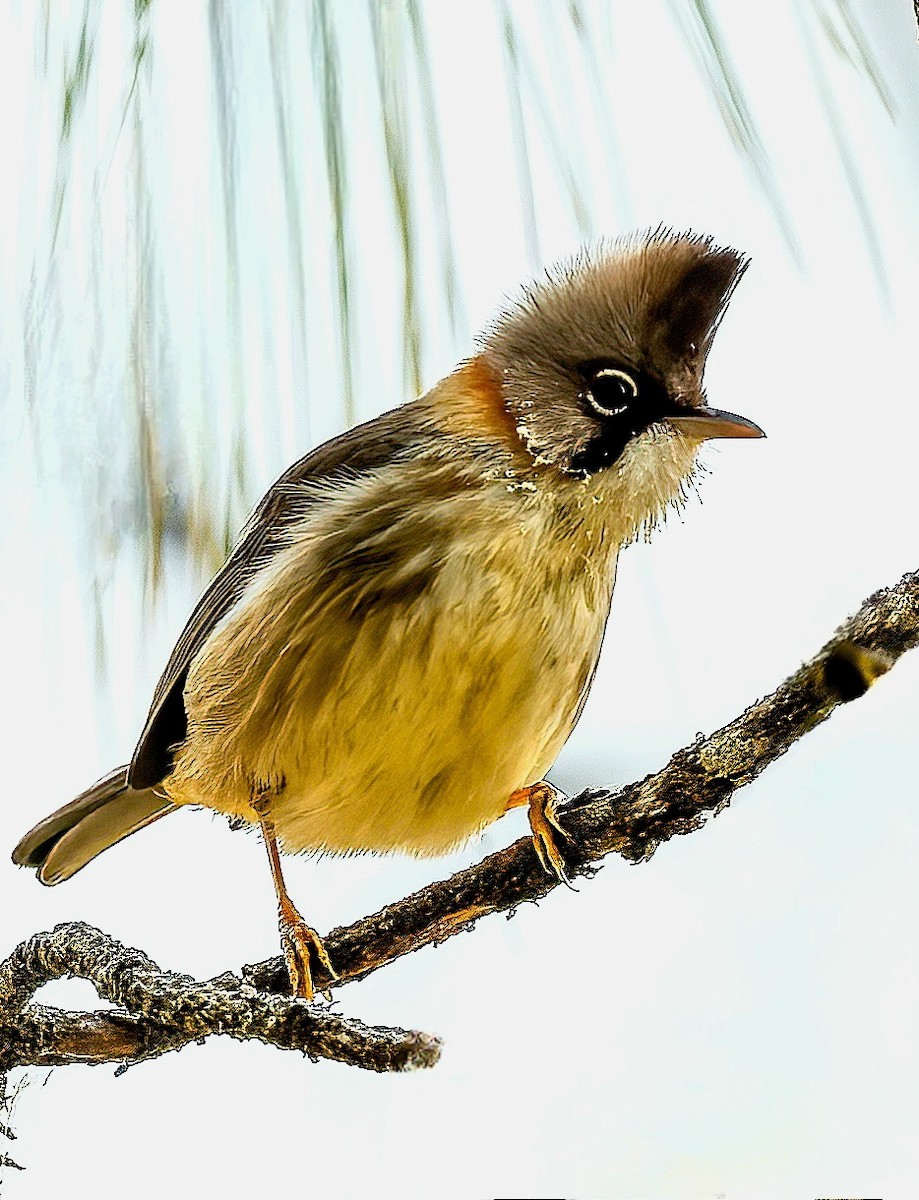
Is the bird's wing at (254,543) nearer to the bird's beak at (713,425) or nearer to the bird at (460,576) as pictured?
the bird at (460,576)

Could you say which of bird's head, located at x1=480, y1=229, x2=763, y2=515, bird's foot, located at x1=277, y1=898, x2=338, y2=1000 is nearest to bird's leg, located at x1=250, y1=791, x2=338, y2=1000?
bird's foot, located at x1=277, y1=898, x2=338, y2=1000

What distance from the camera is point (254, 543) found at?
745 mm

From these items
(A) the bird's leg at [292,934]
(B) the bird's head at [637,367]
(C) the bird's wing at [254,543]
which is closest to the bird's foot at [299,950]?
(A) the bird's leg at [292,934]

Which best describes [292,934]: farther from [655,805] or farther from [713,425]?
[713,425]

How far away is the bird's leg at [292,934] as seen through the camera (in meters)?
0.71

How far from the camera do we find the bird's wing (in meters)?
0.73

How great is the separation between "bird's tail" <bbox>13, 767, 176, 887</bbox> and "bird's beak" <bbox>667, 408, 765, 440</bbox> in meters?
0.41

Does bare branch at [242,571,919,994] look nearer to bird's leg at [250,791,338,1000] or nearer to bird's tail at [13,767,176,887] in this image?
bird's leg at [250,791,338,1000]

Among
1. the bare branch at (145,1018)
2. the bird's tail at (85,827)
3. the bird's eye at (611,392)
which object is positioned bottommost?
the bare branch at (145,1018)

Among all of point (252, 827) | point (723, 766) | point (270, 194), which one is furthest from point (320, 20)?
point (252, 827)

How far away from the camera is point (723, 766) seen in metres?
0.58

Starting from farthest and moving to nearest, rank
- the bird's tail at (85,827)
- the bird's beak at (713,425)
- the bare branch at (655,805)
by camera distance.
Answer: the bird's tail at (85,827), the bird's beak at (713,425), the bare branch at (655,805)

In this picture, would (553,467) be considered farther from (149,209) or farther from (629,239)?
(149,209)

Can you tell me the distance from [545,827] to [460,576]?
0.48 ft
